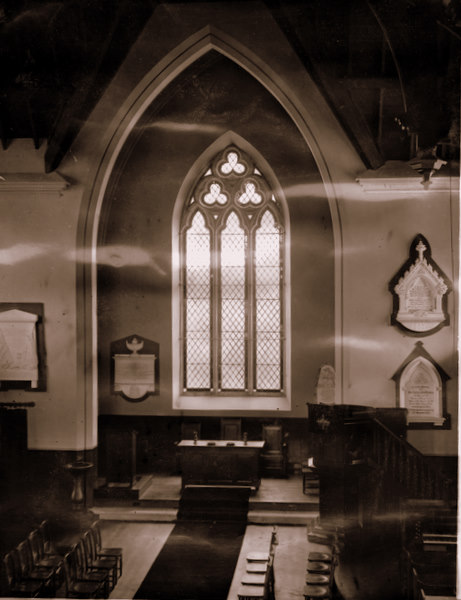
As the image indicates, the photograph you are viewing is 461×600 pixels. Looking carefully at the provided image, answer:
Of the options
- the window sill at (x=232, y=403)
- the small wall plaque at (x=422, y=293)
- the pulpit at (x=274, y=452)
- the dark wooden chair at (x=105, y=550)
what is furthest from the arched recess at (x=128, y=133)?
the pulpit at (x=274, y=452)

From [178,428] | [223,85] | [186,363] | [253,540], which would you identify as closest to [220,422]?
[178,428]

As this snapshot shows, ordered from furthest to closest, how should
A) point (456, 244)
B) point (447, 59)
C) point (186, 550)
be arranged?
point (186, 550), point (456, 244), point (447, 59)

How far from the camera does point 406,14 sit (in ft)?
22.0

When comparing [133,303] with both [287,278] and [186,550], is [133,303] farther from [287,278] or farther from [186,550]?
[186,550]

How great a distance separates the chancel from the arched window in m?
0.04

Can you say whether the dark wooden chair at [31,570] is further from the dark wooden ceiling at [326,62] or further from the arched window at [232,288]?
the dark wooden ceiling at [326,62]

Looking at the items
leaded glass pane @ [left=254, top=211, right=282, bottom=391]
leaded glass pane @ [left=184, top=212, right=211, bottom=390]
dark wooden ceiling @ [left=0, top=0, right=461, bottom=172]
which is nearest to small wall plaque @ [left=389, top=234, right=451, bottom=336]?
dark wooden ceiling @ [left=0, top=0, right=461, bottom=172]

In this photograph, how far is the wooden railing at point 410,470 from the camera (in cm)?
702

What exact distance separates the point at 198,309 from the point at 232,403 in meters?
Result: 1.55

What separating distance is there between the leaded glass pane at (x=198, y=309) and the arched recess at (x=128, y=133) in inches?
77.9

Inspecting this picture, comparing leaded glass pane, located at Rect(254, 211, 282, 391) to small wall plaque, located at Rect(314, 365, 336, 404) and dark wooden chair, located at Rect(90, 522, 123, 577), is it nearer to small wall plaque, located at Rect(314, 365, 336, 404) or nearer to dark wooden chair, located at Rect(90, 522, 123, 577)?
small wall plaque, located at Rect(314, 365, 336, 404)

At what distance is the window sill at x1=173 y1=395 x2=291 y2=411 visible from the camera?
33.5 feet

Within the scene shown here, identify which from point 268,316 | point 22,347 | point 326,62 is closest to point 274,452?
point 268,316

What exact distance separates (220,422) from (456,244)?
540cm
